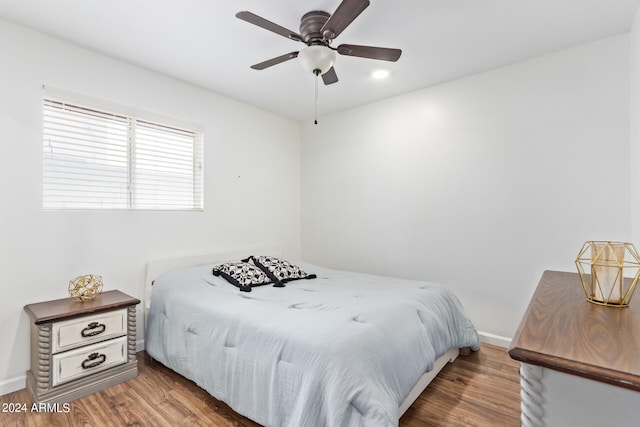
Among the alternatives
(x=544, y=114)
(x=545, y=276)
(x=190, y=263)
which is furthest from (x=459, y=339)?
(x=190, y=263)

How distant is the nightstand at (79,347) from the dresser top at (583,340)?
2.49 metres

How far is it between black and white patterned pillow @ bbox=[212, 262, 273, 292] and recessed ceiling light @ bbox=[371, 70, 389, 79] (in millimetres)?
2124

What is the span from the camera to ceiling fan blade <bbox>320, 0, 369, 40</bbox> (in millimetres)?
1583

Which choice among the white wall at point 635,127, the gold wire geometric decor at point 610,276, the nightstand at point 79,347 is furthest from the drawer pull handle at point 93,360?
the white wall at point 635,127

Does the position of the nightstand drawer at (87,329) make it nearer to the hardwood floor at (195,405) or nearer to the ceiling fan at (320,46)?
the hardwood floor at (195,405)

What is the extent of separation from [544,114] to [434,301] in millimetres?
1869

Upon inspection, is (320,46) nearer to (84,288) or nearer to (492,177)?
(492,177)

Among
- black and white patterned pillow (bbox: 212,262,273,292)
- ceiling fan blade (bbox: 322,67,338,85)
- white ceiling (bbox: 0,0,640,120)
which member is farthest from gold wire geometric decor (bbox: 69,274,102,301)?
ceiling fan blade (bbox: 322,67,338,85)

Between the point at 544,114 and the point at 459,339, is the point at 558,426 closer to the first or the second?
the point at 459,339

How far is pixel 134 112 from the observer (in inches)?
110

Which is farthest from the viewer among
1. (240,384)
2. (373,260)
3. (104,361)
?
(373,260)

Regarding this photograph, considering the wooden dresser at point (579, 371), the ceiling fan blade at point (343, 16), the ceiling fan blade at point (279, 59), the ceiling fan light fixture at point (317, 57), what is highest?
the ceiling fan blade at point (343, 16)

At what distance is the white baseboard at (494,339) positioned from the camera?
2.84 metres

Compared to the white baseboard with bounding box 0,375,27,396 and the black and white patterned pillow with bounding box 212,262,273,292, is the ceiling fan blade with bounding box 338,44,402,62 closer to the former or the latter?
the black and white patterned pillow with bounding box 212,262,273,292
